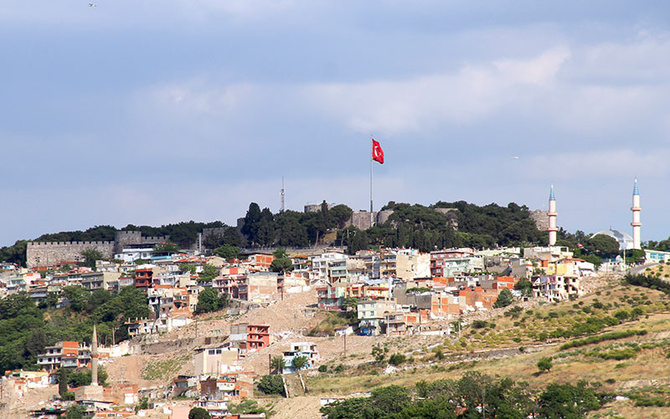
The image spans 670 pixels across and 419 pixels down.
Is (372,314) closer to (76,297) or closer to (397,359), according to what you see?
(397,359)

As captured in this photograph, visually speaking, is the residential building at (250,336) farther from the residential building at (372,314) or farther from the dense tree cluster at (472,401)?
the dense tree cluster at (472,401)

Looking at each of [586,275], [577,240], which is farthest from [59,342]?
[577,240]

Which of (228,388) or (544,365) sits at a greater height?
(544,365)

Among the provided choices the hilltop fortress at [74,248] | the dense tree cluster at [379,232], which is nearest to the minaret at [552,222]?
the dense tree cluster at [379,232]

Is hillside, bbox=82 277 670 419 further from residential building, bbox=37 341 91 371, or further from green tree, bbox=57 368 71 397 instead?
green tree, bbox=57 368 71 397

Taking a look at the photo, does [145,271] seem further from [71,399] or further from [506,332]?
[506,332]


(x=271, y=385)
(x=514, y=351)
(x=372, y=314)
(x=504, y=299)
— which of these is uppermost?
(x=504, y=299)

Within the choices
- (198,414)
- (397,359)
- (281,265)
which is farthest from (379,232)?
(198,414)
